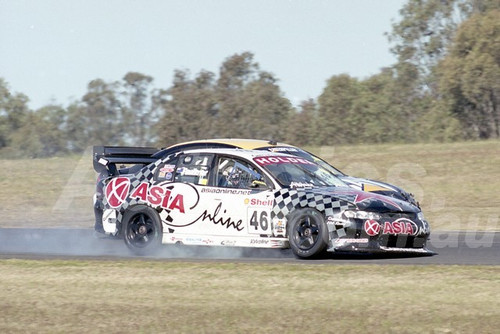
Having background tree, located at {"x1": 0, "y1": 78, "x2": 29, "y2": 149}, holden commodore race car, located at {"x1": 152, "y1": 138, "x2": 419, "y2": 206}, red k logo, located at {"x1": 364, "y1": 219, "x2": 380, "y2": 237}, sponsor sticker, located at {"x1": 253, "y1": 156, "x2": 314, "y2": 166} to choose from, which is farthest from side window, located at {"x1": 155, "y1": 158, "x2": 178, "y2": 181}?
background tree, located at {"x1": 0, "y1": 78, "x2": 29, "y2": 149}

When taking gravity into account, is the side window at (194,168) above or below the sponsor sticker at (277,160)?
below

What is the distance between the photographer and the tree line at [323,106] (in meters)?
40.8

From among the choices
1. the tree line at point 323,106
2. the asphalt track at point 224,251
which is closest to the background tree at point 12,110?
the tree line at point 323,106

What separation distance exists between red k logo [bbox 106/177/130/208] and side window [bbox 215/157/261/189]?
1.47m

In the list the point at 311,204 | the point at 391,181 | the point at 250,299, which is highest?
the point at 391,181

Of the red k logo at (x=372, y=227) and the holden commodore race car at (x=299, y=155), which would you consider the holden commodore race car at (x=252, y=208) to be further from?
the holden commodore race car at (x=299, y=155)

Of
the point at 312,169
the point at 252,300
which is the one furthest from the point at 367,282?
the point at 312,169

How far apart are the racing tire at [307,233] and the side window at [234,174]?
3.00ft

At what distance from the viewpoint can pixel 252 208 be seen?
11.9 metres

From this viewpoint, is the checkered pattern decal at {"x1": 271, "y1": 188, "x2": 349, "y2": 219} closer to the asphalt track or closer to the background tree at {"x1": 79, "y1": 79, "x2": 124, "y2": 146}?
the asphalt track

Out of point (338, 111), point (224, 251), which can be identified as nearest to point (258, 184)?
point (224, 251)

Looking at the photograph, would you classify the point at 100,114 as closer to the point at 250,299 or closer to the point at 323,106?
the point at 323,106

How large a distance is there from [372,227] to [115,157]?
15.2 feet

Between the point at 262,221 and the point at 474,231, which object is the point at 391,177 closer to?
the point at 474,231
